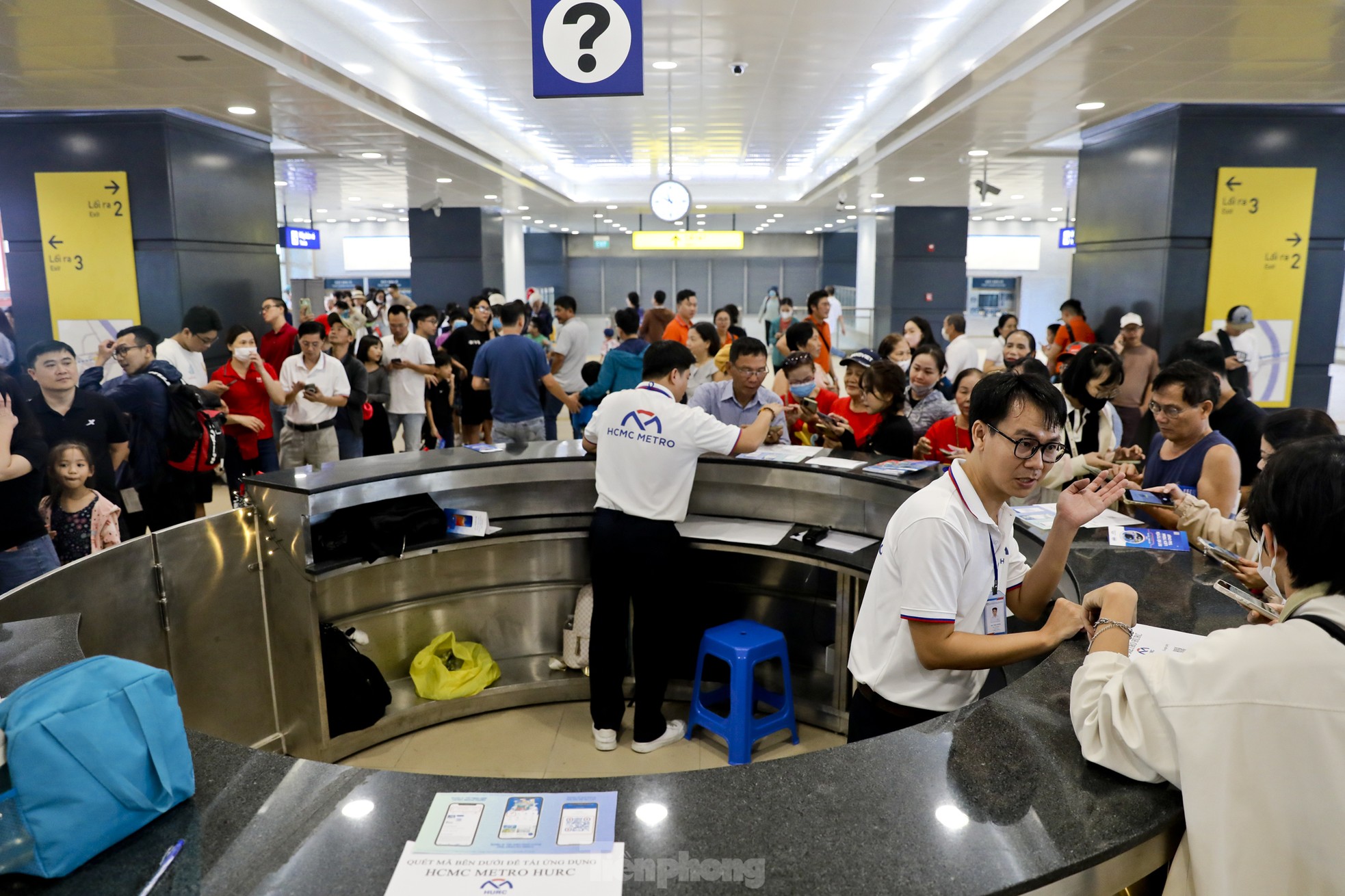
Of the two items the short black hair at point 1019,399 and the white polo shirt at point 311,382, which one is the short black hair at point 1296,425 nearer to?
the short black hair at point 1019,399

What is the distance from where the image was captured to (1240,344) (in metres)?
7.48

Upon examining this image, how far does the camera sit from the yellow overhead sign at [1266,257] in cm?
730

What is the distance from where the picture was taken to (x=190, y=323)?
19.4ft

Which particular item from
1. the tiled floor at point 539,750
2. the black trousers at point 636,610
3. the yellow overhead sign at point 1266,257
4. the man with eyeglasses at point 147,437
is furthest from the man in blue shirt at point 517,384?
the yellow overhead sign at point 1266,257

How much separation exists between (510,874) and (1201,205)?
805 cm

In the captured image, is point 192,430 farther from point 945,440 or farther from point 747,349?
point 945,440

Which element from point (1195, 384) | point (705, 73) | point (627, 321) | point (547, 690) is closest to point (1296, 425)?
point (1195, 384)

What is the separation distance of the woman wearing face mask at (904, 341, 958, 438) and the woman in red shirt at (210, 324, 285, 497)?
401 centimetres

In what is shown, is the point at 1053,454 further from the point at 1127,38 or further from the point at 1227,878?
the point at 1127,38

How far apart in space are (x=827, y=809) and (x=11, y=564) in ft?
10.4

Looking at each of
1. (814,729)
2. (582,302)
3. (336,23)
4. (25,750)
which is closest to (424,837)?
(25,750)

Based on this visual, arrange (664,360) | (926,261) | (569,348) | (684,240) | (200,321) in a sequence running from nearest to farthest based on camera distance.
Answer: (664,360) < (200,321) < (569,348) < (926,261) < (684,240)

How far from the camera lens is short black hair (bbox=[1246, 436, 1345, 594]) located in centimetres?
135

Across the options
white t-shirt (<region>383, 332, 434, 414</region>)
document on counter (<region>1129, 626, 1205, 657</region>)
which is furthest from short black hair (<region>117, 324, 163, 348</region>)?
document on counter (<region>1129, 626, 1205, 657</region>)
